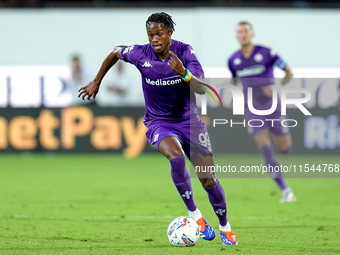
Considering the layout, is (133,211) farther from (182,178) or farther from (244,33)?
(244,33)

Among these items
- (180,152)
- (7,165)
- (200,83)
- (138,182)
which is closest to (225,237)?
(180,152)

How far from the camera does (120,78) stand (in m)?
18.6

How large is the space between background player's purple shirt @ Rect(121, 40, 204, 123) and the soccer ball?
43.1 inches

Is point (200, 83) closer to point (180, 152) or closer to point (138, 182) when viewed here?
Result: point (180, 152)

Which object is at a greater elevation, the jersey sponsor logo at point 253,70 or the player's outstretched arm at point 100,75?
the player's outstretched arm at point 100,75

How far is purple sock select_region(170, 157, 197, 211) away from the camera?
698 cm

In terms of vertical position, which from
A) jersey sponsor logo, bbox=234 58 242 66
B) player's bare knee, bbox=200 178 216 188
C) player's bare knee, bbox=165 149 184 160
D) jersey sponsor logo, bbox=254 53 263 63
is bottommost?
player's bare knee, bbox=200 178 216 188

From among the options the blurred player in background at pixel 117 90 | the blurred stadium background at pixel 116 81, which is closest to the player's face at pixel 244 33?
the blurred stadium background at pixel 116 81

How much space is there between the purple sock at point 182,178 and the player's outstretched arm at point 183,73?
743 millimetres

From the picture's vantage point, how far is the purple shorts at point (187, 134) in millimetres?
7168

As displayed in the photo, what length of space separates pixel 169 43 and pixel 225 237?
1.94m

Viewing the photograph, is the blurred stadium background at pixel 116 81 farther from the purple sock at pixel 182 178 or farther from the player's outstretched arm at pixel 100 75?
the purple sock at pixel 182 178

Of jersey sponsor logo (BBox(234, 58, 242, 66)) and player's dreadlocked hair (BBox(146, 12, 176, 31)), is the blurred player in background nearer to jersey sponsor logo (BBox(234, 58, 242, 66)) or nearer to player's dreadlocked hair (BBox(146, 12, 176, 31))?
jersey sponsor logo (BBox(234, 58, 242, 66))

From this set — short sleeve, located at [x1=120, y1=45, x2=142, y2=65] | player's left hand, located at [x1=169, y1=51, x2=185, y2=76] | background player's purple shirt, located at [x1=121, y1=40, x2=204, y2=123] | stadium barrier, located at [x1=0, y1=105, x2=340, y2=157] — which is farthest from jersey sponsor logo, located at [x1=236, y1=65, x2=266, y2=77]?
stadium barrier, located at [x1=0, y1=105, x2=340, y2=157]
